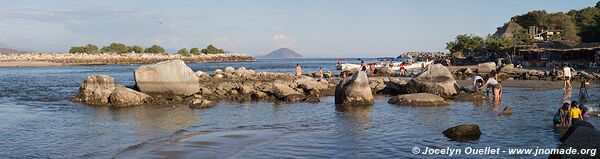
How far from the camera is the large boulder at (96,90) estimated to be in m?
25.5

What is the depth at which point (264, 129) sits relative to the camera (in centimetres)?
1719

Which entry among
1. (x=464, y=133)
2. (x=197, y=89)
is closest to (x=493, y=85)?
(x=464, y=133)

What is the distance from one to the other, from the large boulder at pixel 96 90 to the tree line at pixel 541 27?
144 feet

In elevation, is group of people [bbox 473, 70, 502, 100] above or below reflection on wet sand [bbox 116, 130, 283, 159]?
above

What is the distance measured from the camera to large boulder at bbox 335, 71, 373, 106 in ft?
77.6

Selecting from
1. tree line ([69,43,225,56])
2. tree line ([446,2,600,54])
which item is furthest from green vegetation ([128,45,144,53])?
tree line ([446,2,600,54])

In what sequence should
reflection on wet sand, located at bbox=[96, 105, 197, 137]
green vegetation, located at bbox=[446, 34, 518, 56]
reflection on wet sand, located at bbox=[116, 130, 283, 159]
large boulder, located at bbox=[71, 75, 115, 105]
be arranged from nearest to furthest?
reflection on wet sand, located at bbox=[116, 130, 283, 159]
reflection on wet sand, located at bbox=[96, 105, 197, 137]
large boulder, located at bbox=[71, 75, 115, 105]
green vegetation, located at bbox=[446, 34, 518, 56]

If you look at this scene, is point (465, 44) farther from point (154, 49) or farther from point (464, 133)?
point (154, 49)

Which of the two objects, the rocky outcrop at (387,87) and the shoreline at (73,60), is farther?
the shoreline at (73,60)

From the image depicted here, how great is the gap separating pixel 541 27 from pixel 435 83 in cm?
6345

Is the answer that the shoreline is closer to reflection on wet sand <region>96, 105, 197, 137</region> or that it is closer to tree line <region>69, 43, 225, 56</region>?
tree line <region>69, 43, 225, 56</region>

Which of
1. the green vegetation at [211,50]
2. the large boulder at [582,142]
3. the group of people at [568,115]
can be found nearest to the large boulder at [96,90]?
the group of people at [568,115]

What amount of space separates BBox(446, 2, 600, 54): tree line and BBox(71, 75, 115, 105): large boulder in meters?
43.9

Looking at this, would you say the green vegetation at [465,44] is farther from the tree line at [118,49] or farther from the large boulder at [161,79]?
the tree line at [118,49]
